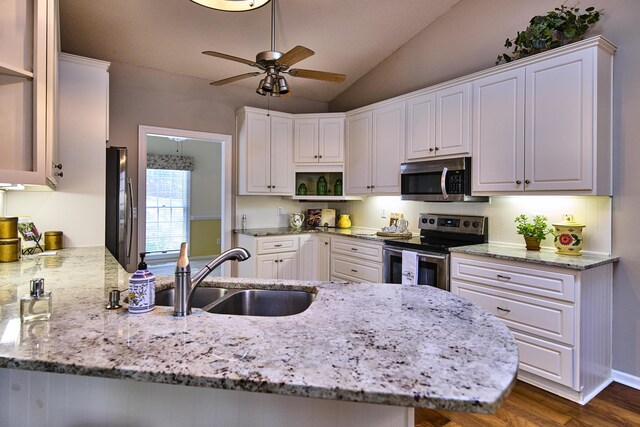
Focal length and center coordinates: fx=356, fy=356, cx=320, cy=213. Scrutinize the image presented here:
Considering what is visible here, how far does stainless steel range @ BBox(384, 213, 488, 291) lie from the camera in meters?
2.96

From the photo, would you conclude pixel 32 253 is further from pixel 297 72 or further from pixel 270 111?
pixel 270 111

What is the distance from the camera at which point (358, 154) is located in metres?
4.16

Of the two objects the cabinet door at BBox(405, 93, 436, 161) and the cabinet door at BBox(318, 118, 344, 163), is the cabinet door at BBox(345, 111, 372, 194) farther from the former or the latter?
the cabinet door at BBox(405, 93, 436, 161)

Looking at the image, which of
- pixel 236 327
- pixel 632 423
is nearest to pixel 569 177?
pixel 632 423

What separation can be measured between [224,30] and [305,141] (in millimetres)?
1534

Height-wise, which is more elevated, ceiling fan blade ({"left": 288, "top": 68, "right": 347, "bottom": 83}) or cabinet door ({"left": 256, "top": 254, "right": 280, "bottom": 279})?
ceiling fan blade ({"left": 288, "top": 68, "right": 347, "bottom": 83})

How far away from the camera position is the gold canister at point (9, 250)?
2094mm

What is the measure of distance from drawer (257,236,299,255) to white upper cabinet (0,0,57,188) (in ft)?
8.61

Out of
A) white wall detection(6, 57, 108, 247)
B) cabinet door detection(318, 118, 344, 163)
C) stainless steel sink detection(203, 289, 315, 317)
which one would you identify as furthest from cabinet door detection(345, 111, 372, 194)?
stainless steel sink detection(203, 289, 315, 317)

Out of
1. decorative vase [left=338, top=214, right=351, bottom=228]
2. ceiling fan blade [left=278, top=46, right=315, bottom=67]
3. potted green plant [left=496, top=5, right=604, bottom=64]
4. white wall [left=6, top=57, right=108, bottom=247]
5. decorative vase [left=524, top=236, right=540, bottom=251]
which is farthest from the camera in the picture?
decorative vase [left=338, top=214, right=351, bottom=228]

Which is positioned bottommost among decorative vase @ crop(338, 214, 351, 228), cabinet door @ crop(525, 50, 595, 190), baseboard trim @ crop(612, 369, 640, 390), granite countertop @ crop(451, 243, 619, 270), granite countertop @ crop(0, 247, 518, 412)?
baseboard trim @ crop(612, 369, 640, 390)

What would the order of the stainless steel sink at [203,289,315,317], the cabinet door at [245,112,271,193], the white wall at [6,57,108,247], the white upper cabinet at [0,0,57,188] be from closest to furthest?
1. the white upper cabinet at [0,0,57,188]
2. the stainless steel sink at [203,289,315,317]
3. the white wall at [6,57,108,247]
4. the cabinet door at [245,112,271,193]

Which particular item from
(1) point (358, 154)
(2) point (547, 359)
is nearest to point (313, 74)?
(1) point (358, 154)

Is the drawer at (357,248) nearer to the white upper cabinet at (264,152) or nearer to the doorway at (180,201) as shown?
the white upper cabinet at (264,152)
